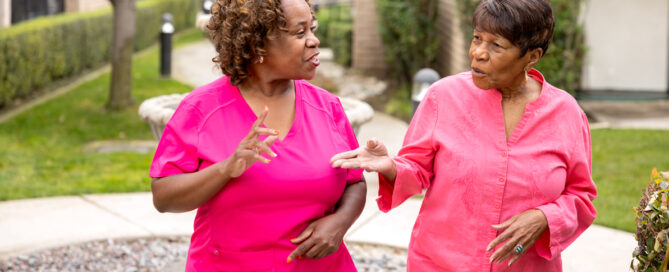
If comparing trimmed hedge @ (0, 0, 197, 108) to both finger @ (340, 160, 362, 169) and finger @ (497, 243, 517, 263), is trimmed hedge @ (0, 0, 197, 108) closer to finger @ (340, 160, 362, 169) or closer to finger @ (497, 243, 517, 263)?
finger @ (340, 160, 362, 169)

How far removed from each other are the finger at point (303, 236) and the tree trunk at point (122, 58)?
30.5 feet

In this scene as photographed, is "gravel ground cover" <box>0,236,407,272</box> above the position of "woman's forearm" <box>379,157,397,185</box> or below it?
below

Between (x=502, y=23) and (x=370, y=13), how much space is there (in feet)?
41.6

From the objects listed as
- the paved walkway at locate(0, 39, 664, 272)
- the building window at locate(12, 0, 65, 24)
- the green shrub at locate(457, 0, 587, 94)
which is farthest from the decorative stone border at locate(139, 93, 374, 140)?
the building window at locate(12, 0, 65, 24)

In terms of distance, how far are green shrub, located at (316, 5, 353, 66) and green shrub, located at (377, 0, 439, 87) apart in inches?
105

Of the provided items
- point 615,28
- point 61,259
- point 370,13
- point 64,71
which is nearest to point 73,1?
point 64,71

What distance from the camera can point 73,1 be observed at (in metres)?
19.5

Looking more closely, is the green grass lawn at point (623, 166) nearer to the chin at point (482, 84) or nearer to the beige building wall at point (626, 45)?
the beige building wall at point (626, 45)

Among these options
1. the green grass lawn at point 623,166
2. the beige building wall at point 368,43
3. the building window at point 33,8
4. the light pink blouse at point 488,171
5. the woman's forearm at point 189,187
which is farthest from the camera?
the building window at point 33,8

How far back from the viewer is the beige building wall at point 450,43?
11.7 metres

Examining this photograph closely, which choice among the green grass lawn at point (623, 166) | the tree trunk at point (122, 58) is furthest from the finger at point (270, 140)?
the tree trunk at point (122, 58)

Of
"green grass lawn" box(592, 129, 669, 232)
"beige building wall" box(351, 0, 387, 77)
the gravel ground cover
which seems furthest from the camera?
"beige building wall" box(351, 0, 387, 77)

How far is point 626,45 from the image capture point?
39.8 feet

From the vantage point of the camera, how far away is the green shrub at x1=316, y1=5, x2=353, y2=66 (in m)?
16.3
